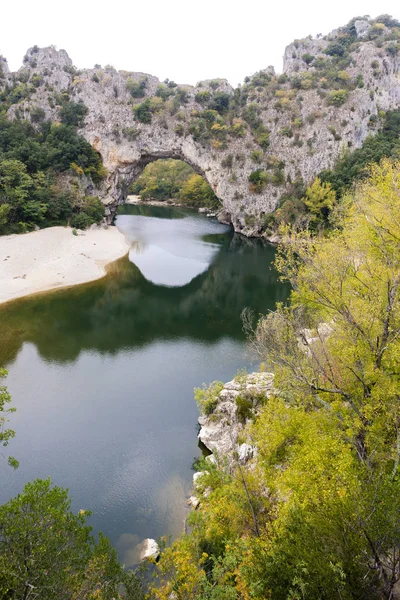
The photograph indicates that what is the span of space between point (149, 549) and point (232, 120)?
60.7 metres

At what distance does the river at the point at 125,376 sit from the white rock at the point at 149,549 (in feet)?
1.00

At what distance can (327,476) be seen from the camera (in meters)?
7.64

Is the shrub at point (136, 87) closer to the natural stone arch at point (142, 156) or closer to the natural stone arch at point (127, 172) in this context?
the natural stone arch at point (142, 156)

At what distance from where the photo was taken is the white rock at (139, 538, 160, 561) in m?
11.2

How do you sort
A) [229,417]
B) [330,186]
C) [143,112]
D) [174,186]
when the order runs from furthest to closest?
[174,186] → [143,112] → [330,186] → [229,417]

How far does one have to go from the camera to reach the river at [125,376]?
541 inches

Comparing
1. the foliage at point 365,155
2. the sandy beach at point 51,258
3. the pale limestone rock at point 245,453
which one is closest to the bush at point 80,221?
the sandy beach at point 51,258

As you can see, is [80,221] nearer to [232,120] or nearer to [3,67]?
[3,67]

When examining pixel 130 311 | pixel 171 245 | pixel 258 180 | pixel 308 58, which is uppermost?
pixel 308 58

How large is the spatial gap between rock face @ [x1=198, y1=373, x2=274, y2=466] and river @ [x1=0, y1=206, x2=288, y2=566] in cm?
91

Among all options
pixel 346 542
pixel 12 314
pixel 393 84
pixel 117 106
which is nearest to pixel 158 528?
pixel 346 542

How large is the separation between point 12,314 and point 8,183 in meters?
23.2

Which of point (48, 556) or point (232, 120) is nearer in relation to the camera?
point (48, 556)

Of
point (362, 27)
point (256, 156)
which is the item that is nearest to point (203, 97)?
point (256, 156)
